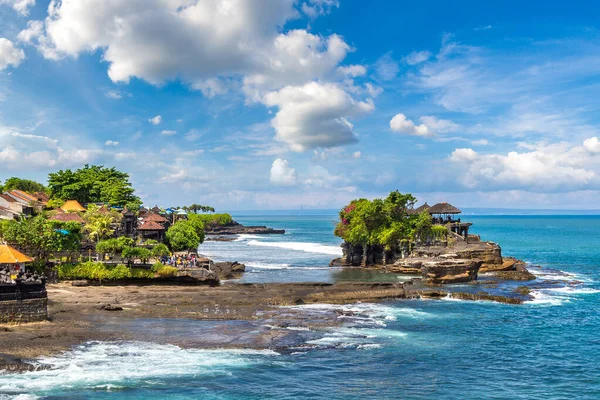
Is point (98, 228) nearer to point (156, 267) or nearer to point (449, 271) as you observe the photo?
point (156, 267)

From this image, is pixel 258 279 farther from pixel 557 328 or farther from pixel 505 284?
pixel 557 328

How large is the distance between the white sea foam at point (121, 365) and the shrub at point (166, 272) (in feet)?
77.9

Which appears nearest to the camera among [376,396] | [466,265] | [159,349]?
[376,396]

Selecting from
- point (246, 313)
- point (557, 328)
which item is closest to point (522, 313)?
point (557, 328)

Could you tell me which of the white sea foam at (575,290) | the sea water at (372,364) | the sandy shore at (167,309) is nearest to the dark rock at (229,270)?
the sandy shore at (167,309)

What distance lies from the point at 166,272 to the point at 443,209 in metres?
50.0

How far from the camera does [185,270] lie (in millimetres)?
56844

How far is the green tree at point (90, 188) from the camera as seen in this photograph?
99688mm

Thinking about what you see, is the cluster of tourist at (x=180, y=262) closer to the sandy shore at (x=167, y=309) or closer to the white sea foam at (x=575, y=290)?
the sandy shore at (x=167, y=309)

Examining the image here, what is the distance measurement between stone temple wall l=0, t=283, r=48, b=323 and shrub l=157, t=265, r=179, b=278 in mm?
19385

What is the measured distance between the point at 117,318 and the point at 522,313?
34213mm

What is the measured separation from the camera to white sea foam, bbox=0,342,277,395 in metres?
25.2

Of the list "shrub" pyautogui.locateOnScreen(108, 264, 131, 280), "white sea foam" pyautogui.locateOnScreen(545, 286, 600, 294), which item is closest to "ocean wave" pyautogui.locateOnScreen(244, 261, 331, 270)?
"shrub" pyautogui.locateOnScreen(108, 264, 131, 280)

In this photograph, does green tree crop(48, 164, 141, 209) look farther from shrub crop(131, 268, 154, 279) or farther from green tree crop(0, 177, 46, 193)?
shrub crop(131, 268, 154, 279)
